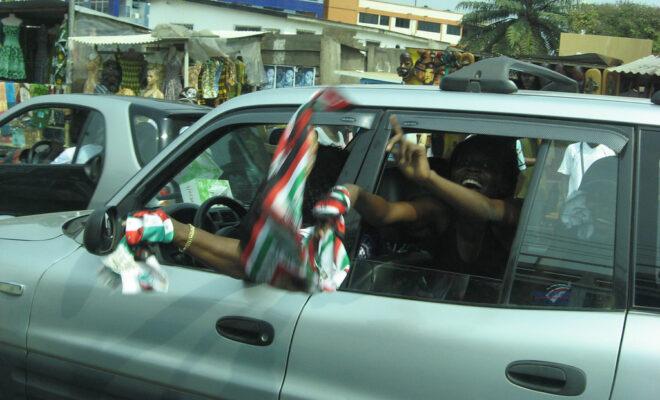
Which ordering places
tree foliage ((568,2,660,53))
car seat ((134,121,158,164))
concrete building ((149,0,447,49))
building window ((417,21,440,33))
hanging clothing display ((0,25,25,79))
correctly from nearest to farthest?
car seat ((134,121,158,164)), hanging clothing display ((0,25,25,79)), concrete building ((149,0,447,49)), tree foliage ((568,2,660,53)), building window ((417,21,440,33))

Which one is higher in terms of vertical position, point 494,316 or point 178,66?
point 178,66

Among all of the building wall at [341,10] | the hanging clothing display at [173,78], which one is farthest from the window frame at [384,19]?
the hanging clothing display at [173,78]

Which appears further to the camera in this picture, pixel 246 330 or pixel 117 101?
pixel 117 101

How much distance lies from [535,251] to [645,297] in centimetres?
32

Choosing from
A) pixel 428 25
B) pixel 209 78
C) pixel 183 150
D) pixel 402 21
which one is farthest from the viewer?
pixel 428 25

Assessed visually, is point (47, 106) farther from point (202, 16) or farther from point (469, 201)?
point (202, 16)

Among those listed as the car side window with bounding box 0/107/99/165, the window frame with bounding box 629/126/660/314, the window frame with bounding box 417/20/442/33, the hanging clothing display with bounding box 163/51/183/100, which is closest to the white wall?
the hanging clothing display with bounding box 163/51/183/100

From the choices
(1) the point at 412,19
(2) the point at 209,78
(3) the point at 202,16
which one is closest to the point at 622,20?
(3) the point at 202,16

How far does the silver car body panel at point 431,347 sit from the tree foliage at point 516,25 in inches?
990

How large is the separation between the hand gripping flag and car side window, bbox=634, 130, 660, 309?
1430 mm

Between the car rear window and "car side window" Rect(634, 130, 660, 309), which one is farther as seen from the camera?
the car rear window

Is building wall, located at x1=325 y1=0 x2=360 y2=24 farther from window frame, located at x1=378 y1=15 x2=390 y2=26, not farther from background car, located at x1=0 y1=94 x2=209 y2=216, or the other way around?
background car, located at x1=0 y1=94 x2=209 y2=216

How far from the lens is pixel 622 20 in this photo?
46.5 meters

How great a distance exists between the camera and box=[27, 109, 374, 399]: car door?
7.28 ft
